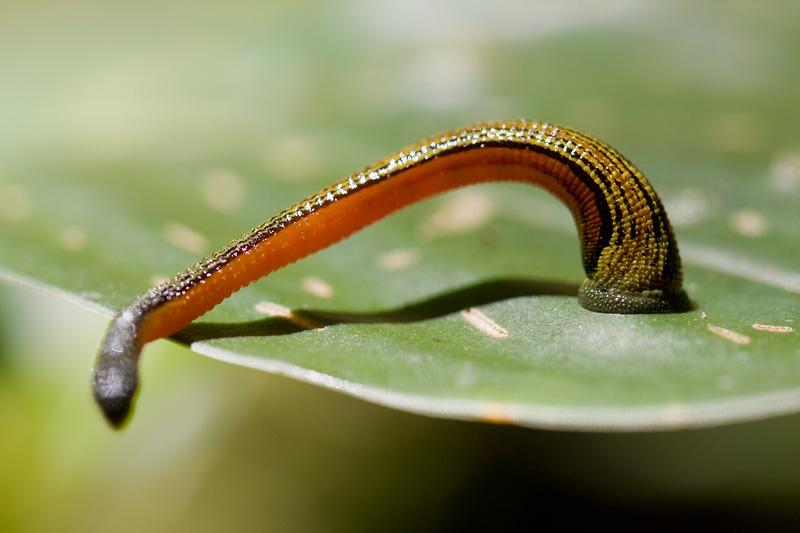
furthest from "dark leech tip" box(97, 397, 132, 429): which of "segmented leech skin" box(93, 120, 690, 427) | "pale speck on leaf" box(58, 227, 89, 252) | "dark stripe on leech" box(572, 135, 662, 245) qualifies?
"dark stripe on leech" box(572, 135, 662, 245)

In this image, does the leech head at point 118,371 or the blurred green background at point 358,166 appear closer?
the leech head at point 118,371

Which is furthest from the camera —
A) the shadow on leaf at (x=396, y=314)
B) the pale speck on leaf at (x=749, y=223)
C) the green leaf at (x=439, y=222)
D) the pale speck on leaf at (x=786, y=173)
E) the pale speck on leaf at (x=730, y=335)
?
the pale speck on leaf at (x=786, y=173)

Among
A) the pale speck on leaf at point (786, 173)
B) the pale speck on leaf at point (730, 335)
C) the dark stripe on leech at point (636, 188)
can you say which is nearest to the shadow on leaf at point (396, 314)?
the dark stripe on leech at point (636, 188)

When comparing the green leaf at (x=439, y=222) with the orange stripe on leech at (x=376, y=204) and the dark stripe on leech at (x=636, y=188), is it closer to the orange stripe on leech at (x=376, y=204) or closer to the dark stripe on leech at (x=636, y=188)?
the orange stripe on leech at (x=376, y=204)

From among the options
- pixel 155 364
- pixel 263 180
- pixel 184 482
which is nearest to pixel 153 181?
pixel 263 180

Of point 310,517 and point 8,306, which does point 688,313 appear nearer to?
point 310,517

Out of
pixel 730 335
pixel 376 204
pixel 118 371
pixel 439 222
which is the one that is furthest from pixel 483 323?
pixel 118 371

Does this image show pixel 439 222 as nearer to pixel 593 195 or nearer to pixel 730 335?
pixel 593 195
